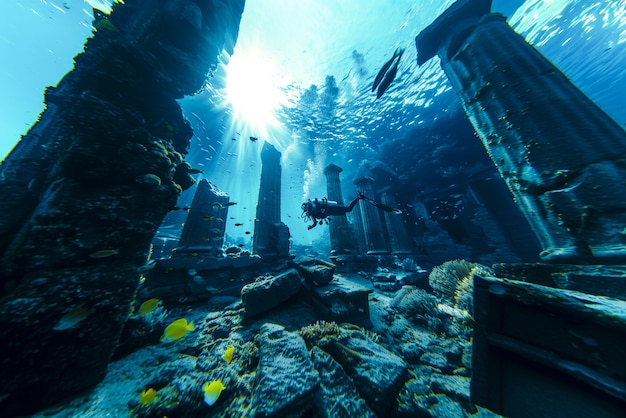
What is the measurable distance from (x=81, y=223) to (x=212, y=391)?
108 inches

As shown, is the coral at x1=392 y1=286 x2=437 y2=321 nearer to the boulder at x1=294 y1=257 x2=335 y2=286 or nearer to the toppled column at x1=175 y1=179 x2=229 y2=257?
the boulder at x1=294 y1=257 x2=335 y2=286

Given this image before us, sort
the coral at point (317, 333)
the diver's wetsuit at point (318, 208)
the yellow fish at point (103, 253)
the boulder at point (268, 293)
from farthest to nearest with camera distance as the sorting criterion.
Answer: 1. the diver's wetsuit at point (318, 208)
2. the boulder at point (268, 293)
3. the coral at point (317, 333)
4. the yellow fish at point (103, 253)

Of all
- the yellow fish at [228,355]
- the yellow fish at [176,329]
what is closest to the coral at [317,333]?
the yellow fish at [228,355]

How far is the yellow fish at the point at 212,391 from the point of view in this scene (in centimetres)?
197

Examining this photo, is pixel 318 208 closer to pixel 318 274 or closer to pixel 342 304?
pixel 318 274

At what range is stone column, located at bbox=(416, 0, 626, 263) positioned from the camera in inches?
75.3

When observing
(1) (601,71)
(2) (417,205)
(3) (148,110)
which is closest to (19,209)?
(3) (148,110)

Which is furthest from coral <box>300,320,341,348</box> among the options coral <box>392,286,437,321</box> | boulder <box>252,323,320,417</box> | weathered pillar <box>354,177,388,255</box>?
weathered pillar <box>354,177,388,255</box>

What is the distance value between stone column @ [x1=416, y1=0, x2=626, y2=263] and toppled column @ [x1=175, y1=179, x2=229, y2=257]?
8.09 meters

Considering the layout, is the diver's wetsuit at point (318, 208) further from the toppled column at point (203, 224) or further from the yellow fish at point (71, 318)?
the yellow fish at point (71, 318)

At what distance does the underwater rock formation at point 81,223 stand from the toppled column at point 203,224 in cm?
401

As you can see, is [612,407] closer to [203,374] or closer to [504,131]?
[504,131]

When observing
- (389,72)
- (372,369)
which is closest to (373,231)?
(389,72)

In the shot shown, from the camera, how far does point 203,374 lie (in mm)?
2312
